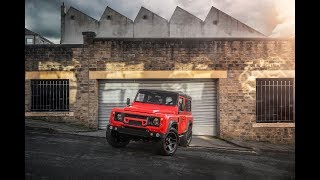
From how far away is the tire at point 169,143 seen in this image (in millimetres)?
5543

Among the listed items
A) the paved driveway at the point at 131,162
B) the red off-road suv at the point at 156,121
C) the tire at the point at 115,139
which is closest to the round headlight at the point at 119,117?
the red off-road suv at the point at 156,121

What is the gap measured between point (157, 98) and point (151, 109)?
0.42 metres

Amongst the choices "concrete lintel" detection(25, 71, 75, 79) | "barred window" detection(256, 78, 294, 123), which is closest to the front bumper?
"barred window" detection(256, 78, 294, 123)

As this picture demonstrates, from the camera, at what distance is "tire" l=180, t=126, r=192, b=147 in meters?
5.99

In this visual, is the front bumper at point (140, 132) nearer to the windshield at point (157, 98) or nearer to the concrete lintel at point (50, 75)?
the windshield at point (157, 98)

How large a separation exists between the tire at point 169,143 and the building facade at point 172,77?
66 centimetres

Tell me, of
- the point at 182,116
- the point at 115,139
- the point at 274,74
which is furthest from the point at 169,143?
the point at 274,74

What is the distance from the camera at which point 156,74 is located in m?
6.98

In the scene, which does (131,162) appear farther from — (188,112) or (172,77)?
(172,77)

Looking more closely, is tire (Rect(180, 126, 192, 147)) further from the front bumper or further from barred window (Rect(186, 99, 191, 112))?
the front bumper

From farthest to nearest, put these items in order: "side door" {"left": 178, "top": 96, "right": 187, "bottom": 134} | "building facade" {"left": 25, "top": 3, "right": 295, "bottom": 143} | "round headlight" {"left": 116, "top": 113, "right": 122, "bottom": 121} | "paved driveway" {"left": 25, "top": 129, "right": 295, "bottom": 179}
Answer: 1. "building facade" {"left": 25, "top": 3, "right": 295, "bottom": 143}
2. "side door" {"left": 178, "top": 96, "right": 187, "bottom": 134}
3. "round headlight" {"left": 116, "top": 113, "right": 122, "bottom": 121}
4. "paved driveway" {"left": 25, "top": 129, "right": 295, "bottom": 179}

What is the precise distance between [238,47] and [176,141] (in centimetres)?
299
